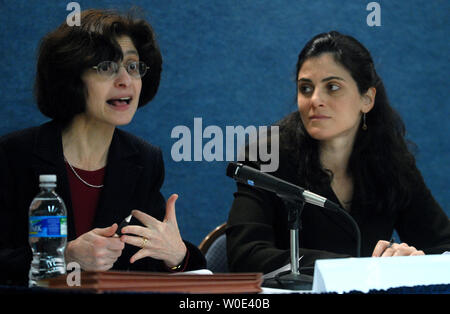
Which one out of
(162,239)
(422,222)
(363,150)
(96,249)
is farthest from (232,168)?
(422,222)

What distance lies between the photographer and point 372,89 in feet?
6.30

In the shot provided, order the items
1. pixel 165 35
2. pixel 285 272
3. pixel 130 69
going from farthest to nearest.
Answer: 1. pixel 165 35
2. pixel 130 69
3. pixel 285 272

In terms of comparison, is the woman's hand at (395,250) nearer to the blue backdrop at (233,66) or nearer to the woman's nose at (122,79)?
the woman's nose at (122,79)

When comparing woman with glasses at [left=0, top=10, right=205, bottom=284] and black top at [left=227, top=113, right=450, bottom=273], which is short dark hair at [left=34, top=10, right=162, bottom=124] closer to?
woman with glasses at [left=0, top=10, right=205, bottom=284]

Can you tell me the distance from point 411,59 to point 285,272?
2.01m

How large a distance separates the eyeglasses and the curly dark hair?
0.55 meters

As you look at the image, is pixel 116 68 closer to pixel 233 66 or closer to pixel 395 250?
pixel 395 250

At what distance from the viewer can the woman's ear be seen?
191 centimetres

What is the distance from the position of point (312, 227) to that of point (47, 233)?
0.95 metres

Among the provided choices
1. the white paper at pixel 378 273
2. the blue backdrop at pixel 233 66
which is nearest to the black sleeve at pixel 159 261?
the white paper at pixel 378 273

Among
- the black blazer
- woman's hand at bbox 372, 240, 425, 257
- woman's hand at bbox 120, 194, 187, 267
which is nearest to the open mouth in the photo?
the black blazer

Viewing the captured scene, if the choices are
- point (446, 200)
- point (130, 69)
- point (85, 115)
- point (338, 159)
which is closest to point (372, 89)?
point (338, 159)

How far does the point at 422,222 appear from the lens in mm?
1843
